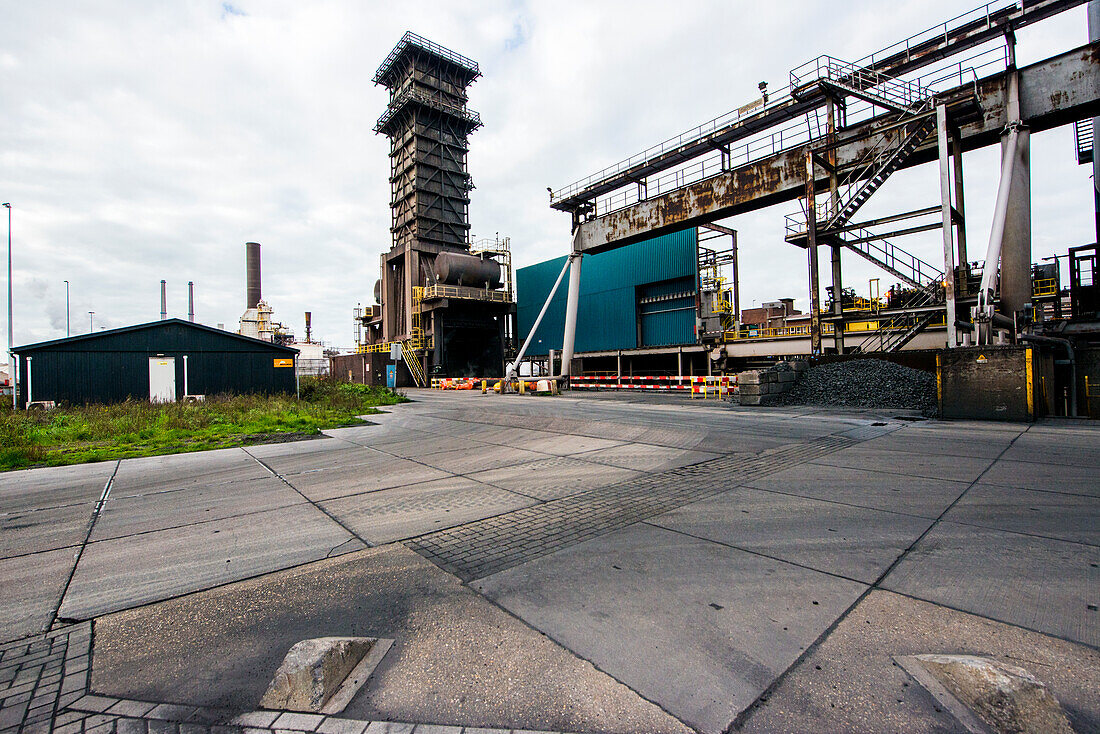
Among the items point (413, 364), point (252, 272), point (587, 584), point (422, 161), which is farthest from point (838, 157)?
point (252, 272)

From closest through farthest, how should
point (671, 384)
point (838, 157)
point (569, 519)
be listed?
1. point (569, 519)
2. point (838, 157)
3. point (671, 384)

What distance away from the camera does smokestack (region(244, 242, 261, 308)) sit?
186 ft

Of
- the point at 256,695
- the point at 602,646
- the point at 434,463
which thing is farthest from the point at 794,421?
the point at 256,695

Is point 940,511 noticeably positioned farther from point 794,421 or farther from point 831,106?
point 831,106

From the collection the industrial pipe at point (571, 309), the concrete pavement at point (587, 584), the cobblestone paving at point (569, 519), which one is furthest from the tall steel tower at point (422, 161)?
the cobblestone paving at point (569, 519)

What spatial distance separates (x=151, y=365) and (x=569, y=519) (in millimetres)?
22412

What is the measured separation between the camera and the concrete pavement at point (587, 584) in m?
2.13

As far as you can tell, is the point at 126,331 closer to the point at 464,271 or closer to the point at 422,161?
the point at 464,271

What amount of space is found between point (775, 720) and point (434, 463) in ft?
21.0

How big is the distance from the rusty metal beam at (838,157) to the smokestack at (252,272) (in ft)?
151

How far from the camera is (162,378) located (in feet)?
65.9

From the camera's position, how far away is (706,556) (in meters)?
3.58

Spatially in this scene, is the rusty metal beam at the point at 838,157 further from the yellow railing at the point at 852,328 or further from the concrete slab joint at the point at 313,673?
the concrete slab joint at the point at 313,673

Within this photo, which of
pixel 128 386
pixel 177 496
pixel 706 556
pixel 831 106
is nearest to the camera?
pixel 706 556
